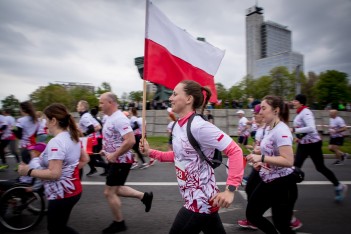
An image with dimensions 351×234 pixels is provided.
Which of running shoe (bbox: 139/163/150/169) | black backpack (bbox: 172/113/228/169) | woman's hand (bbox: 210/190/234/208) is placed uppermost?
black backpack (bbox: 172/113/228/169)

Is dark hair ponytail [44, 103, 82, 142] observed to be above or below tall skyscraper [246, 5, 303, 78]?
below

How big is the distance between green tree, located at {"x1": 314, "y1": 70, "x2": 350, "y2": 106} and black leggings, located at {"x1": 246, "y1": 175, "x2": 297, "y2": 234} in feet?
194

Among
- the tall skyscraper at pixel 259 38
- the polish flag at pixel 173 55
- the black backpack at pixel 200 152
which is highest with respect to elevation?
the tall skyscraper at pixel 259 38

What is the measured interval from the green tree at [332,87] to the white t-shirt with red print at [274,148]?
59.2m

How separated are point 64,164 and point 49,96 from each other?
6696cm

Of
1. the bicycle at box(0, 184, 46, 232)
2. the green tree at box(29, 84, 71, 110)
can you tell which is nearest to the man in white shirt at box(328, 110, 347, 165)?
the bicycle at box(0, 184, 46, 232)

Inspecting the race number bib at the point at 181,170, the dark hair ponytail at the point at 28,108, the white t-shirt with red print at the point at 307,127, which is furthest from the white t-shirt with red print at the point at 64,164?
the white t-shirt with red print at the point at 307,127

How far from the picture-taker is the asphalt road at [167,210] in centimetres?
409

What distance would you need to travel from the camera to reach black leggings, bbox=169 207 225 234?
2.20 meters

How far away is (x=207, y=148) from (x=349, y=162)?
29.6 ft

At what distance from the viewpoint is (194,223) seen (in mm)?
2201

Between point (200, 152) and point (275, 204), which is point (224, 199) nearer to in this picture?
point (200, 152)

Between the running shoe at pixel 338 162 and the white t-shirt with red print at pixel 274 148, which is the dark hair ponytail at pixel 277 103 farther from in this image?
the running shoe at pixel 338 162

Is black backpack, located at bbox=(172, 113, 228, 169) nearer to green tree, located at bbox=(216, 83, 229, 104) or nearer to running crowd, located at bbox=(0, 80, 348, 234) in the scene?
running crowd, located at bbox=(0, 80, 348, 234)
